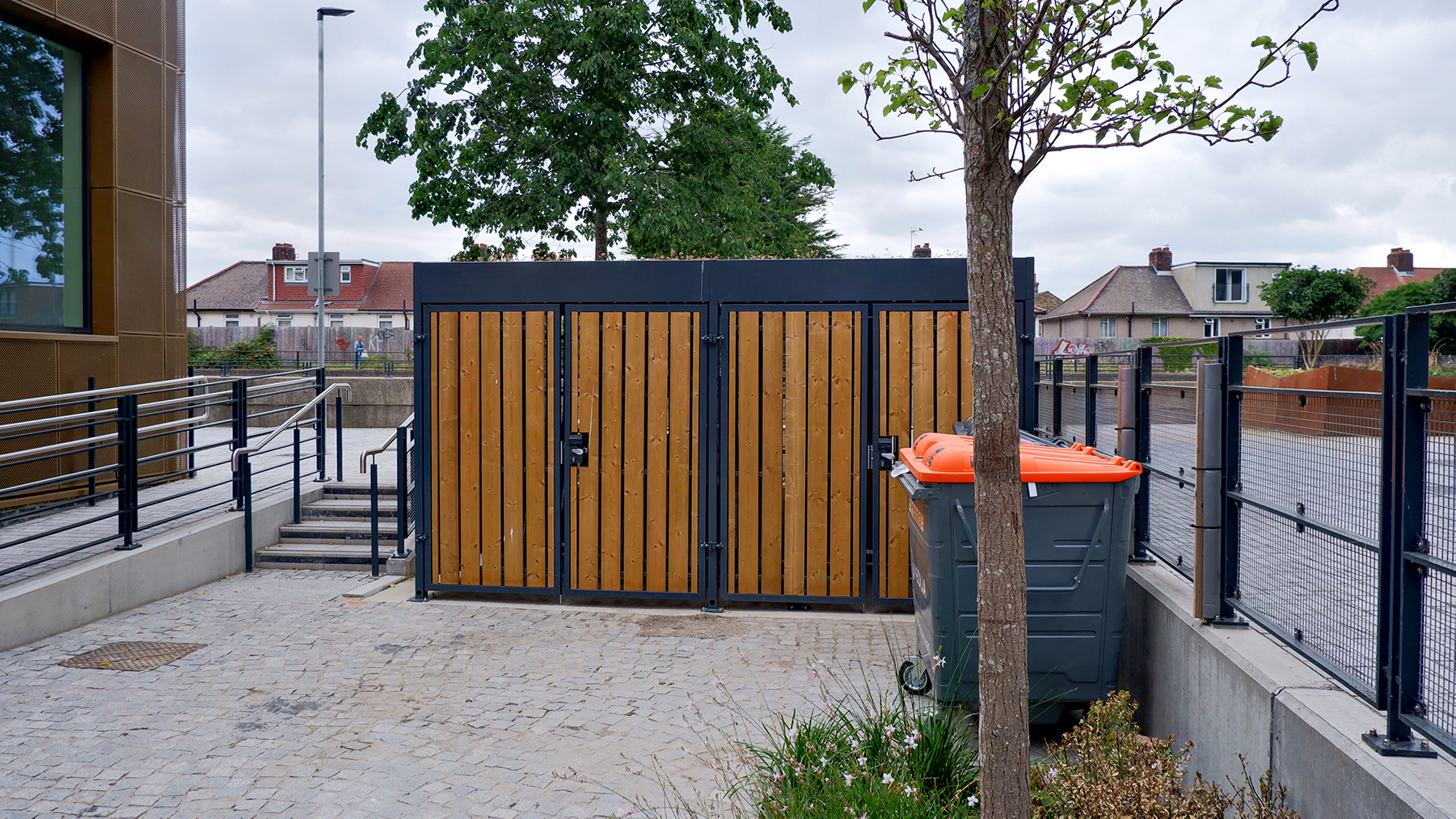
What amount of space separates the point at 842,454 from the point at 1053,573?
2542 mm

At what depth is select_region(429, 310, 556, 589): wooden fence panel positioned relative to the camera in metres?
7.34

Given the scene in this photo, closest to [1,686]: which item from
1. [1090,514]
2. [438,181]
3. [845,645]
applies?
[845,645]

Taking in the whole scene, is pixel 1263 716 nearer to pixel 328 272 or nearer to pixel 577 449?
pixel 577 449

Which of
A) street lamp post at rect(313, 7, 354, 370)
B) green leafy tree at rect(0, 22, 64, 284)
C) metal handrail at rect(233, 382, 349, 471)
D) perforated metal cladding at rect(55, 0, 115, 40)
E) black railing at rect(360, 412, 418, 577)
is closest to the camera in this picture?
black railing at rect(360, 412, 418, 577)

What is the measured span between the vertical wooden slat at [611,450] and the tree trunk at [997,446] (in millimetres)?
4585

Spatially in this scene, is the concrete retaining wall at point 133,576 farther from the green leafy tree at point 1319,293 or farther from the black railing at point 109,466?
the green leafy tree at point 1319,293

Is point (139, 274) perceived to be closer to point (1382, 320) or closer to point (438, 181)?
point (438, 181)

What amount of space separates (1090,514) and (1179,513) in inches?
23.6

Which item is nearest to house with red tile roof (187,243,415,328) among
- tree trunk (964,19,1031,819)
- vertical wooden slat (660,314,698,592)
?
vertical wooden slat (660,314,698,592)

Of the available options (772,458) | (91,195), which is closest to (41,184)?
(91,195)

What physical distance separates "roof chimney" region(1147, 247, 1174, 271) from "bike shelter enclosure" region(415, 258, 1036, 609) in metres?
55.4

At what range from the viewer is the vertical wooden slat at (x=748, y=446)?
712cm

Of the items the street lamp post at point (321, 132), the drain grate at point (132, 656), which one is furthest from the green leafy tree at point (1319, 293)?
the drain grate at point (132, 656)

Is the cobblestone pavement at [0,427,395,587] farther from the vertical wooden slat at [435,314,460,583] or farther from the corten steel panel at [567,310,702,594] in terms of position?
the corten steel panel at [567,310,702,594]
